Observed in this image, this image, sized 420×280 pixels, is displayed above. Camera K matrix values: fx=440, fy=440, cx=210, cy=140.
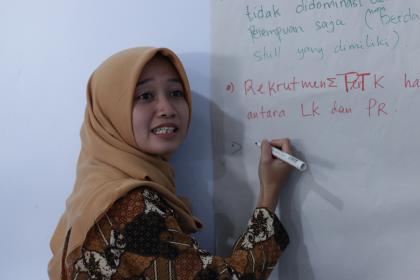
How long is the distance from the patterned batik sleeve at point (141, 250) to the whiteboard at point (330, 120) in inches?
9.4

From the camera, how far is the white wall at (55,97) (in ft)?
3.79

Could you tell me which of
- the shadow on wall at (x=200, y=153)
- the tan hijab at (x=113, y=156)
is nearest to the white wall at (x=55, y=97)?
the shadow on wall at (x=200, y=153)

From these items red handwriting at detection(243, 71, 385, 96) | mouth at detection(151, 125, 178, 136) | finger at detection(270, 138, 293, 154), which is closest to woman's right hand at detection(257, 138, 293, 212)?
finger at detection(270, 138, 293, 154)

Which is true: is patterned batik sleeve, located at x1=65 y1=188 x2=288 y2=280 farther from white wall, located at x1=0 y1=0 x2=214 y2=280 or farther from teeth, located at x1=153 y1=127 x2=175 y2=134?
white wall, located at x1=0 y1=0 x2=214 y2=280

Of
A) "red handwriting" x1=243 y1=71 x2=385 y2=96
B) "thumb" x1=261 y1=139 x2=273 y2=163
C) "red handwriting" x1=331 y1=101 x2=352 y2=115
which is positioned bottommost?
"thumb" x1=261 y1=139 x2=273 y2=163

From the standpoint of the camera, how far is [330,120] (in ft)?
3.32

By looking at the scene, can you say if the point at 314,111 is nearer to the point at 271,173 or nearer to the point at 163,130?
the point at 271,173

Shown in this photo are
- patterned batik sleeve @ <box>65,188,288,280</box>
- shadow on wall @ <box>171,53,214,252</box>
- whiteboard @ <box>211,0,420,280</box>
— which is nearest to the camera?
patterned batik sleeve @ <box>65,188,288,280</box>

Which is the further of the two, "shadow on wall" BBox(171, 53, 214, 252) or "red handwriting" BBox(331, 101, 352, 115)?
"shadow on wall" BBox(171, 53, 214, 252)

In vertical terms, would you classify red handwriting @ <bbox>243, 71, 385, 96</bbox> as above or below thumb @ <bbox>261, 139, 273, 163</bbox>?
above

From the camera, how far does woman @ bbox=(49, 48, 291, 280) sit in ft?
2.84

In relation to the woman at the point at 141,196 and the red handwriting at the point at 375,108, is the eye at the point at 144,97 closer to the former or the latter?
the woman at the point at 141,196

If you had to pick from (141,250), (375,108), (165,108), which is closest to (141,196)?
(141,250)

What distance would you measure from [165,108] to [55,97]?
0.48 m
